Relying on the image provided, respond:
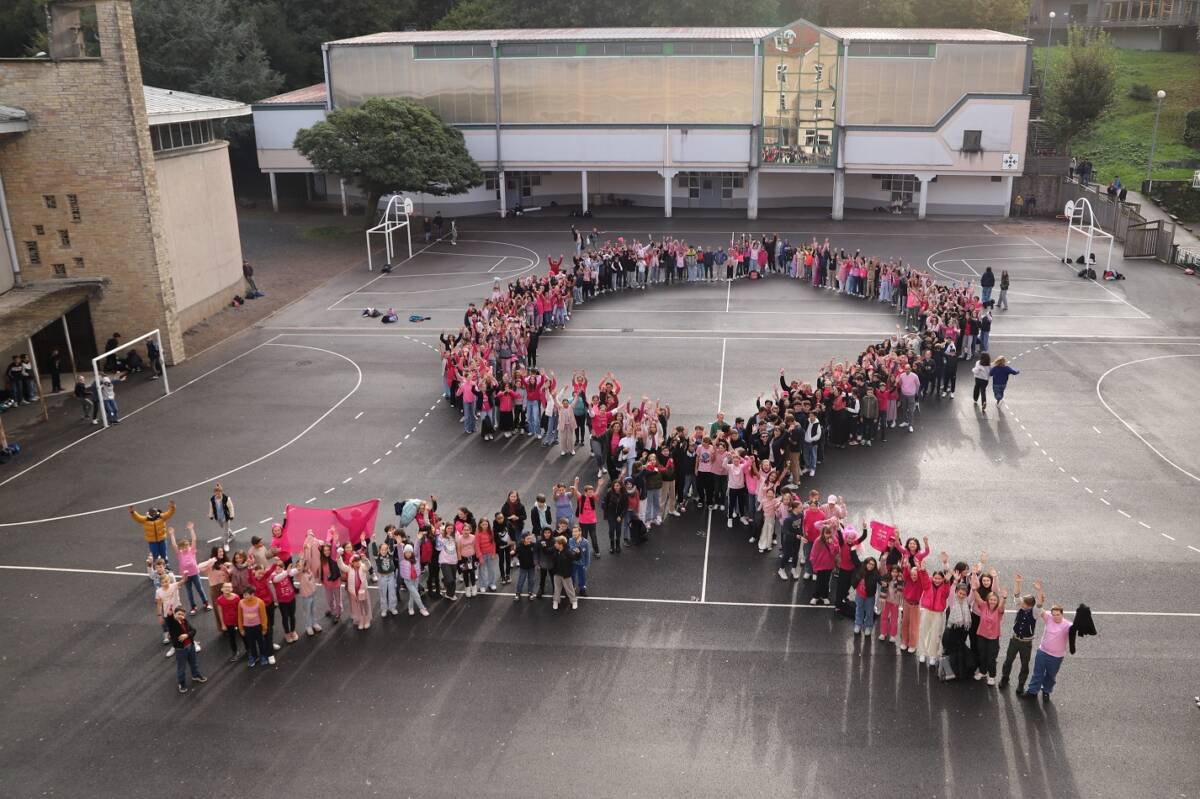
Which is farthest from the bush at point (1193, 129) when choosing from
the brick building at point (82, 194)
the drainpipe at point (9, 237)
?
the drainpipe at point (9, 237)

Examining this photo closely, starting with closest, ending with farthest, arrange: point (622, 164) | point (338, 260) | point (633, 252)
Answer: point (633, 252)
point (338, 260)
point (622, 164)

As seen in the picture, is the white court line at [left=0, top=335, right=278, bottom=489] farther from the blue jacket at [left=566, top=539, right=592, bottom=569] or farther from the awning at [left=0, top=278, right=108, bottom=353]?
the blue jacket at [left=566, top=539, right=592, bottom=569]

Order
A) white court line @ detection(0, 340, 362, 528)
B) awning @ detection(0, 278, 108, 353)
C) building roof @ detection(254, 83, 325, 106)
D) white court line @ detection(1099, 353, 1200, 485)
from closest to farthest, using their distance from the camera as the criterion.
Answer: white court line @ detection(0, 340, 362, 528) → white court line @ detection(1099, 353, 1200, 485) → awning @ detection(0, 278, 108, 353) → building roof @ detection(254, 83, 325, 106)

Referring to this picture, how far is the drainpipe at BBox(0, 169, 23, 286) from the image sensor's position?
29.6 m

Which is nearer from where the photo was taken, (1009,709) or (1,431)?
(1009,709)

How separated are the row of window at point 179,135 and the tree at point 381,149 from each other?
10639 millimetres

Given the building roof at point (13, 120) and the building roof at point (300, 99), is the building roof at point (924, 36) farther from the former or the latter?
the building roof at point (13, 120)

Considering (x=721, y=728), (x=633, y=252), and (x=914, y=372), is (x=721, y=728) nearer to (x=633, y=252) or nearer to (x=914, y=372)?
(x=914, y=372)

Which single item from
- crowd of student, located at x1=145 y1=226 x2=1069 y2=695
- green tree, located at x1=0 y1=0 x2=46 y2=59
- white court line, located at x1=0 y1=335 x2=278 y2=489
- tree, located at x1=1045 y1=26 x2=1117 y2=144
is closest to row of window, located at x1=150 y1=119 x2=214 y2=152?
white court line, located at x1=0 y1=335 x2=278 y2=489

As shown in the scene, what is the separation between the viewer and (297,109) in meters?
55.4

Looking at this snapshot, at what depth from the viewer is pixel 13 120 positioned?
28.8 m

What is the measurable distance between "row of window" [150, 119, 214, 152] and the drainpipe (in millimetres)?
4476

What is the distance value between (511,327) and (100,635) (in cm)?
1443

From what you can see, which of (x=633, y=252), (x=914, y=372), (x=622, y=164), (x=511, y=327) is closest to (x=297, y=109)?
(x=622, y=164)
